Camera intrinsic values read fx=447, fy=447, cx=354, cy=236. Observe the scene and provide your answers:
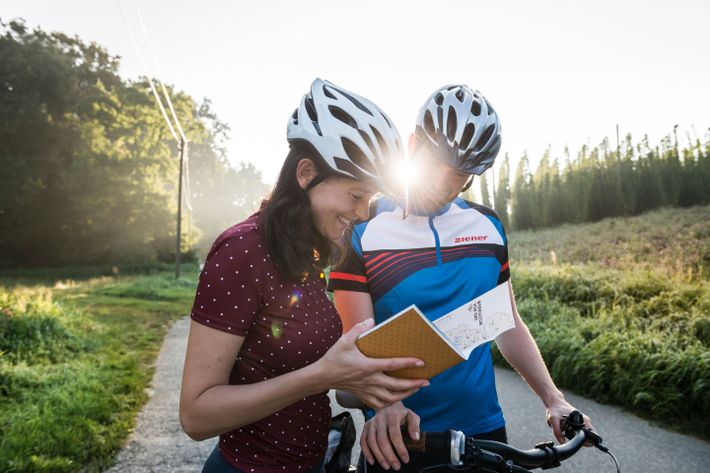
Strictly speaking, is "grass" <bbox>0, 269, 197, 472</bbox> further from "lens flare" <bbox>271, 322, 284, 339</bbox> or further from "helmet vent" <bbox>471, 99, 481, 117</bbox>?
"helmet vent" <bbox>471, 99, 481, 117</bbox>

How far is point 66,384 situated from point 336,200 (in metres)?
6.03

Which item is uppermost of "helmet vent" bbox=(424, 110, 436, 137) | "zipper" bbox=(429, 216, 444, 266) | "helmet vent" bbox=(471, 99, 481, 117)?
"helmet vent" bbox=(471, 99, 481, 117)

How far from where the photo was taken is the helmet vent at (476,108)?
208 cm

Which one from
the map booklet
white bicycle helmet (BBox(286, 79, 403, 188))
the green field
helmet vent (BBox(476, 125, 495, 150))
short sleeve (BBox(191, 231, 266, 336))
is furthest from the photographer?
the green field

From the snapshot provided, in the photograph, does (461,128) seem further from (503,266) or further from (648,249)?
(648,249)

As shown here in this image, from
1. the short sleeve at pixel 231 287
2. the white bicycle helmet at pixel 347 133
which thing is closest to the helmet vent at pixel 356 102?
the white bicycle helmet at pixel 347 133

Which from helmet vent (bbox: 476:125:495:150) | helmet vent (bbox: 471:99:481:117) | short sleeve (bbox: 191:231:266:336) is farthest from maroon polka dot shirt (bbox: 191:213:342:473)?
helmet vent (bbox: 471:99:481:117)

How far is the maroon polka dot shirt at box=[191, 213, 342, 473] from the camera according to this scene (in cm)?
127

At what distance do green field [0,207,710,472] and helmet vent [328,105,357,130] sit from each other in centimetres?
406

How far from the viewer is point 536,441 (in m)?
4.67

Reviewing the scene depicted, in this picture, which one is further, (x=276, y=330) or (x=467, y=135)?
(x=467, y=135)

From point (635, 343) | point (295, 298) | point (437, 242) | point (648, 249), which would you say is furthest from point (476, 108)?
point (648, 249)

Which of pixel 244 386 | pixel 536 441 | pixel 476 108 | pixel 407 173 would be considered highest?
pixel 476 108

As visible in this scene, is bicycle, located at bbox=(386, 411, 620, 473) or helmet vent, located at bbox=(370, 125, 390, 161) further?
helmet vent, located at bbox=(370, 125, 390, 161)
